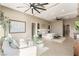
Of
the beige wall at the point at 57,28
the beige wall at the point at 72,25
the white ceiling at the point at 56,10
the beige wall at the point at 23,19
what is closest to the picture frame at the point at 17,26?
the beige wall at the point at 23,19

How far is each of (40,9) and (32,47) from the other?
0.68 meters

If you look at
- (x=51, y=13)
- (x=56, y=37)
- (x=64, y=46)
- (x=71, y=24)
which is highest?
(x=51, y=13)

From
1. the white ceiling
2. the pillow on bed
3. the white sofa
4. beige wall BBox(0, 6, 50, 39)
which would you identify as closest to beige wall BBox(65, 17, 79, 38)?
the white ceiling

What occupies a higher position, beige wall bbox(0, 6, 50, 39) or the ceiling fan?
the ceiling fan

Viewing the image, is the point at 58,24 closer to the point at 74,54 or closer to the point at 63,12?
the point at 63,12

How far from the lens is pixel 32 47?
2.12 m

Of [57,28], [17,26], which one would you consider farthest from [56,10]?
[17,26]

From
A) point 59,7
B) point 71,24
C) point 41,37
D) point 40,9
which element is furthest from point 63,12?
point 41,37

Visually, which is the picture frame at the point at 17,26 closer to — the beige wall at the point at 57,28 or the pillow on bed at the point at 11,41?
the pillow on bed at the point at 11,41

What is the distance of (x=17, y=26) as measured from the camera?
210 centimetres

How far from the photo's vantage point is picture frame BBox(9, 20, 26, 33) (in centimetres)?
206

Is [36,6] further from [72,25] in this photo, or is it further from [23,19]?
[72,25]

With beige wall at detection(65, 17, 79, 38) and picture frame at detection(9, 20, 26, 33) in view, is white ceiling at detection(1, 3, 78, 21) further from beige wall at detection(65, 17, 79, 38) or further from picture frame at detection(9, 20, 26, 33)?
picture frame at detection(9, 20, 26, 33)

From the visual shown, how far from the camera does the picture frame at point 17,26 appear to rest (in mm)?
2064
